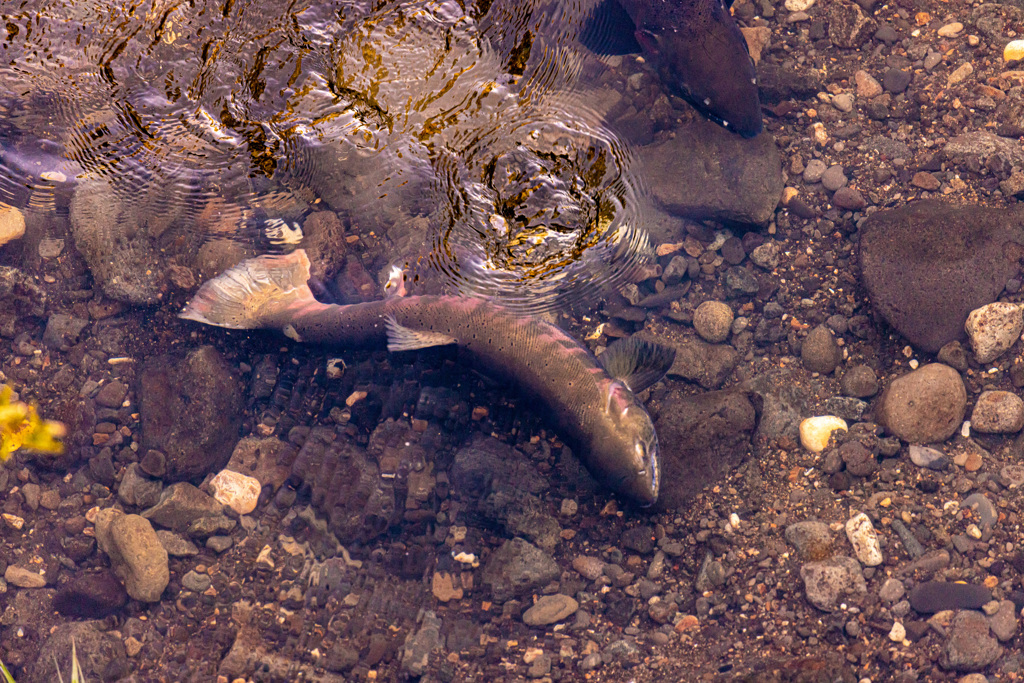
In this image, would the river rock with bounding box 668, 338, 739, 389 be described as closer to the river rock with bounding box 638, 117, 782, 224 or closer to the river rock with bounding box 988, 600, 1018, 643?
the river rock with bounding box 638, 117, 782, 224

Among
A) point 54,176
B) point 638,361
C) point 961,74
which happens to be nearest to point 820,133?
point 961,74

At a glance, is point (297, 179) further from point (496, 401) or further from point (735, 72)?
point (735, 72)

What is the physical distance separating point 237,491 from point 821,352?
476 centimetres

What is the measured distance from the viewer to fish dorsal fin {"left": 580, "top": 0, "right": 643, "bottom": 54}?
18.3 ft

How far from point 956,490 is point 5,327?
7.68 m

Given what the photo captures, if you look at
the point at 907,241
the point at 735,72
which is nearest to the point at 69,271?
the point at 735,72

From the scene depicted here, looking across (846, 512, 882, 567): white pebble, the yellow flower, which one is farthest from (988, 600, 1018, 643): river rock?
the yellow flower

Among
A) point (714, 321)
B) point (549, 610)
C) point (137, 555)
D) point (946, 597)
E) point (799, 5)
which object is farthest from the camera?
point (799, 5)

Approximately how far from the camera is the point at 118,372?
5293mm

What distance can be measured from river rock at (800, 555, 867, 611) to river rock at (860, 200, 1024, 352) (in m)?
1.73

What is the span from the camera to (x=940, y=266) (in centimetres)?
457

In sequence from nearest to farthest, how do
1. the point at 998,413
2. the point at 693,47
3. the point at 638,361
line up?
the point at 998,413
the point at 638,361
the point at 693,47

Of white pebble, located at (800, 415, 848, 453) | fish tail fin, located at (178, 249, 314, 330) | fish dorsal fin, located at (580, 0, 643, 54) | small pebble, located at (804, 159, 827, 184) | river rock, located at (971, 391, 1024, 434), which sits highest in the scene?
fish dorsal fin, located at (580, 0, 643, 54)

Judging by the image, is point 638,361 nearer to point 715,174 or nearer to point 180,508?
point 715,174
